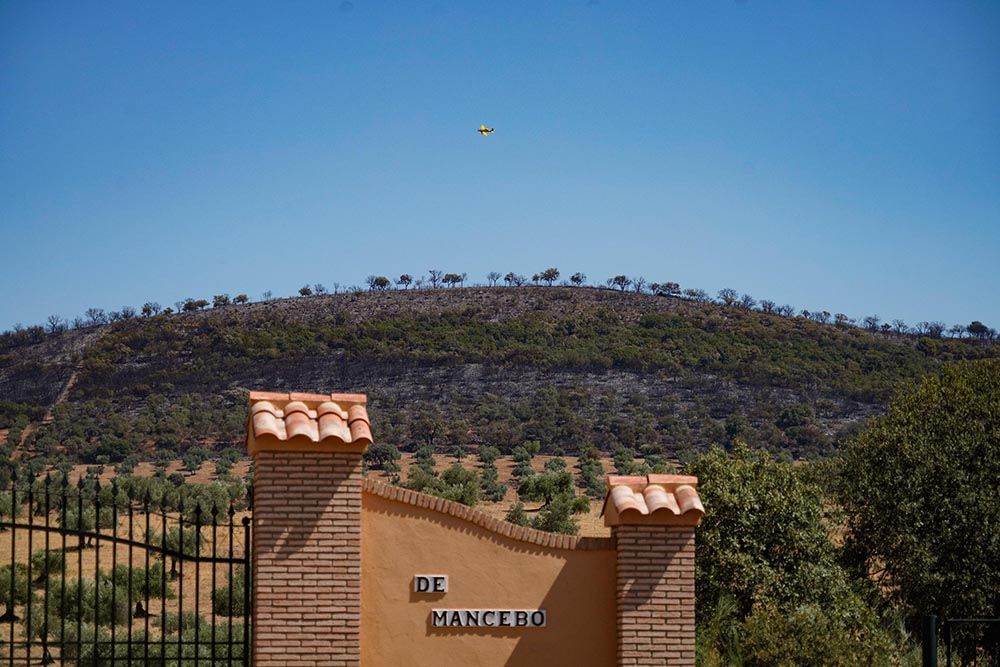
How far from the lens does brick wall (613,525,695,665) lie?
452 inches

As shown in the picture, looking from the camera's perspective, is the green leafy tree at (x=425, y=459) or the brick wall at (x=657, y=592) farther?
the green leafy tree at (x=425, y=459)

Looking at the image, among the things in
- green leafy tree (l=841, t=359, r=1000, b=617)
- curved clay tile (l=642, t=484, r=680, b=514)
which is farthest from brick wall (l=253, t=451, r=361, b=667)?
green leafy tree (l=841, t=359, r=1000, b=617)

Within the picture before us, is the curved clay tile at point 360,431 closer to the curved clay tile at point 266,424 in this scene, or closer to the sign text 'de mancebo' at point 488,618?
the curved clay tile at point 266,424

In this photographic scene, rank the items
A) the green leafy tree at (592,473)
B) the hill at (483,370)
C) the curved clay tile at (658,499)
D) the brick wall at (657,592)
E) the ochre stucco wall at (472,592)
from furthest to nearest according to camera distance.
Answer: the hill at (483,370) → the green leafy tree at (592,473) → the brick wall at (657,592) → the curved clay tile at (658,499) → the ochre stucco wall at (472,592)

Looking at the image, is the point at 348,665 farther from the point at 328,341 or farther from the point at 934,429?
the point at 328,341

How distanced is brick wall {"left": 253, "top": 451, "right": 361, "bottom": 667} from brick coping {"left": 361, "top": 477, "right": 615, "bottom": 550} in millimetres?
473

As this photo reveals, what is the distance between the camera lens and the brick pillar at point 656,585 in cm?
1146

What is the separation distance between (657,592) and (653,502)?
88 centimetres

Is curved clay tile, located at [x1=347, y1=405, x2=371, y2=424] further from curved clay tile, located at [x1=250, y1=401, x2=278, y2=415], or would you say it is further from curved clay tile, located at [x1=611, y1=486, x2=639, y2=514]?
curved clay tile, located at [x1=611, y1=486, x2=639, y2=514]

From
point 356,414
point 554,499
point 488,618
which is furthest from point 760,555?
point 554,499

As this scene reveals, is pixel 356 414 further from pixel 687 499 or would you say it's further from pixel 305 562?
pixel 687 499

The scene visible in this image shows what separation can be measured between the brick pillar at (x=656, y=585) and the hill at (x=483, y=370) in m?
37.2

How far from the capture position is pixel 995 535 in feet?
67.2

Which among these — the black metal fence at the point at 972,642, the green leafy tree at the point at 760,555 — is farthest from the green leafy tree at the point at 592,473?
the green leafy tree at the point at 760,555
